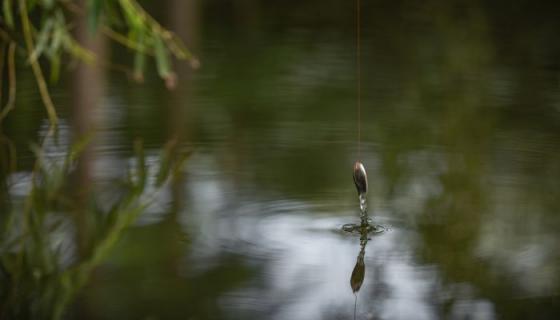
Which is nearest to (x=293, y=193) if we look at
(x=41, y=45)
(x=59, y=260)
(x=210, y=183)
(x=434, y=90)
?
(x=210, y=183)

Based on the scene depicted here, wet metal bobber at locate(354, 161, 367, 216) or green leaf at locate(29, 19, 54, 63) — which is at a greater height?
green leaf at locate(29, 19, 54, 63)

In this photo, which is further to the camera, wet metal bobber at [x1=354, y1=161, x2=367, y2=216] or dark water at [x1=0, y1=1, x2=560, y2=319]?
wet metal bobber at [x1=354, y1=161, x2=367, y2=216]

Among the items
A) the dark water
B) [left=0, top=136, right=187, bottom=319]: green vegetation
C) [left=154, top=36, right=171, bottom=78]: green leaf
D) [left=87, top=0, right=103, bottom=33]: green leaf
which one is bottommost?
the dark water

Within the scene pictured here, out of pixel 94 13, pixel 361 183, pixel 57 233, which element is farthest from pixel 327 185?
pixel 94 13

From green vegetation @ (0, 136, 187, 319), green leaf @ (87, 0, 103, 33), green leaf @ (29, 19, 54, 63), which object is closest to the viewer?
green leaf @ (87, 0, 103, 33)

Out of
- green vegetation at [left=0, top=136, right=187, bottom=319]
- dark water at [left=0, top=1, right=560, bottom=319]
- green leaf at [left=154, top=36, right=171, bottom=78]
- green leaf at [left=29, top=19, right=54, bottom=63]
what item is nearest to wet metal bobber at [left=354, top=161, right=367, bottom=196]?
dark water at [left=0, top=1, right=560, bottom=319]

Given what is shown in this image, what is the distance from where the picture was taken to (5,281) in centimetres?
373

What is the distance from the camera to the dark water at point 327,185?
12.0ft

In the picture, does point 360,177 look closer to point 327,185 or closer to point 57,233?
point 327,185

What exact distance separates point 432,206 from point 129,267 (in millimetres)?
1509

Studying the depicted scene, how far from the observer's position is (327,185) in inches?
205

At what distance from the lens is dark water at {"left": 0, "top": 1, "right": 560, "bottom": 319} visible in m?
3.65

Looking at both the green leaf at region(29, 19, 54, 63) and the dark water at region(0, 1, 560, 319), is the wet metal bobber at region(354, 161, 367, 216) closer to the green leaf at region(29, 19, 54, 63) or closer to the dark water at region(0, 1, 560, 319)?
the dark water at region(0, 1, 560, 319)

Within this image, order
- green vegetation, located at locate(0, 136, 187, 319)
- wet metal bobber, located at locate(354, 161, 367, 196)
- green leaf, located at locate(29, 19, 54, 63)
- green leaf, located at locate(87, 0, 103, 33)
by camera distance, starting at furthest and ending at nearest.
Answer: wet metal bobber, located at locate(354, 161, 367, 196) < green vegetation, located at locate(0, 136, 187, 319) < green leaf, located at locate(29, 19, 54, 63) < green leaf, located at locate(87, 0, 103, 33)
